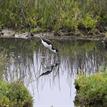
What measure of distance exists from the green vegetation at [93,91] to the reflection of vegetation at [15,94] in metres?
1.93

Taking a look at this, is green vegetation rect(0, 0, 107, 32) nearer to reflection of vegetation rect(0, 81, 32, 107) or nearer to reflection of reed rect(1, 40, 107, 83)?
reflection of reed rect(1, 40, 107, 83)

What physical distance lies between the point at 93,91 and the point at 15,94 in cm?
265

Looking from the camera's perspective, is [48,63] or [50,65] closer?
[50,65]

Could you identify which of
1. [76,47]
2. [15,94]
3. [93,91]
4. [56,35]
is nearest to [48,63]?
[76,47]

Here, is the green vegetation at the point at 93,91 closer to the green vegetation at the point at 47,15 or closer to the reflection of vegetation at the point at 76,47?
the reflection of vegetation at the point at 76,47

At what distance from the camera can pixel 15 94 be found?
1812 centimetres

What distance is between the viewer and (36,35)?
44.5m

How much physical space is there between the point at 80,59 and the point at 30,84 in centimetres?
943

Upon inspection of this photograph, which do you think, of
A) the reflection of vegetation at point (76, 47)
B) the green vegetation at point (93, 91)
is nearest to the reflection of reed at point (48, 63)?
the reflection of vegetation at point (76, 47)

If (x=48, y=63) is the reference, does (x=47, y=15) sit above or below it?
above

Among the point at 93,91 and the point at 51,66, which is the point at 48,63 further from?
the point at 93,91

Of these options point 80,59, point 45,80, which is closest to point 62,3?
point 80,59

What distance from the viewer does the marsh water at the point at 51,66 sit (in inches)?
851

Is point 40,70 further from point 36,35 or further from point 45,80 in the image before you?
point 36,35
